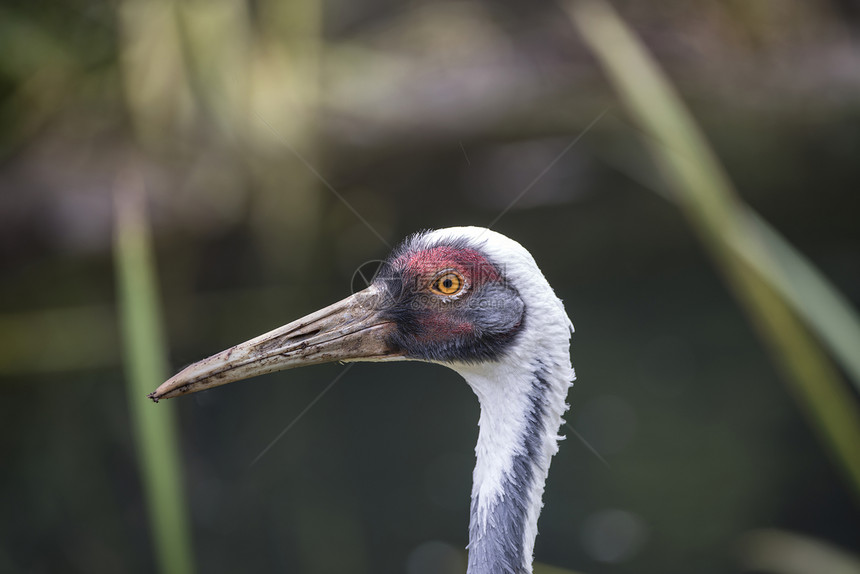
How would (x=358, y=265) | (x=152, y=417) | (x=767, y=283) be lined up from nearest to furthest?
1. (x=767, y=283)
2. (x=152, y=417)
3. (x=358, y=265)

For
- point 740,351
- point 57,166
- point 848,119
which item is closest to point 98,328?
point 57,166

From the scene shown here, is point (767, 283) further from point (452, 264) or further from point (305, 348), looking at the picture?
point (305, 348)

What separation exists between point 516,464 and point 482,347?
33cm

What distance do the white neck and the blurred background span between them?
2.48 m

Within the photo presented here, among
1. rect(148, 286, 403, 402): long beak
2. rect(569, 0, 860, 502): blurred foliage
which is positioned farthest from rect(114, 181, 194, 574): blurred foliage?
rect(569, 0, 860, 502): blurred foliage

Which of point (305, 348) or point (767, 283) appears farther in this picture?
point (305, 348)

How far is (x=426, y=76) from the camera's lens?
8344 millimetres

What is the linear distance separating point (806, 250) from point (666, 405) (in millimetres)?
2567

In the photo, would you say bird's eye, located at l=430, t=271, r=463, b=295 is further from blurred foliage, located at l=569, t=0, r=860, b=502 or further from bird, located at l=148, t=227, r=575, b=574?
blurred foliage, located at l=569, t=0, r=860, b=502

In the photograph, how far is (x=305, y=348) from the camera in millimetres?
2479

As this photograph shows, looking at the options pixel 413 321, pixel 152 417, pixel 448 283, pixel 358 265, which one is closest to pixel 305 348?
pixel 413 321

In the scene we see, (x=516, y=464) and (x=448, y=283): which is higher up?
(x=448, y=283)

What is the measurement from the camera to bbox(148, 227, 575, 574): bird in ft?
7.77

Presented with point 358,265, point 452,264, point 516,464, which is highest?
point 358,265
